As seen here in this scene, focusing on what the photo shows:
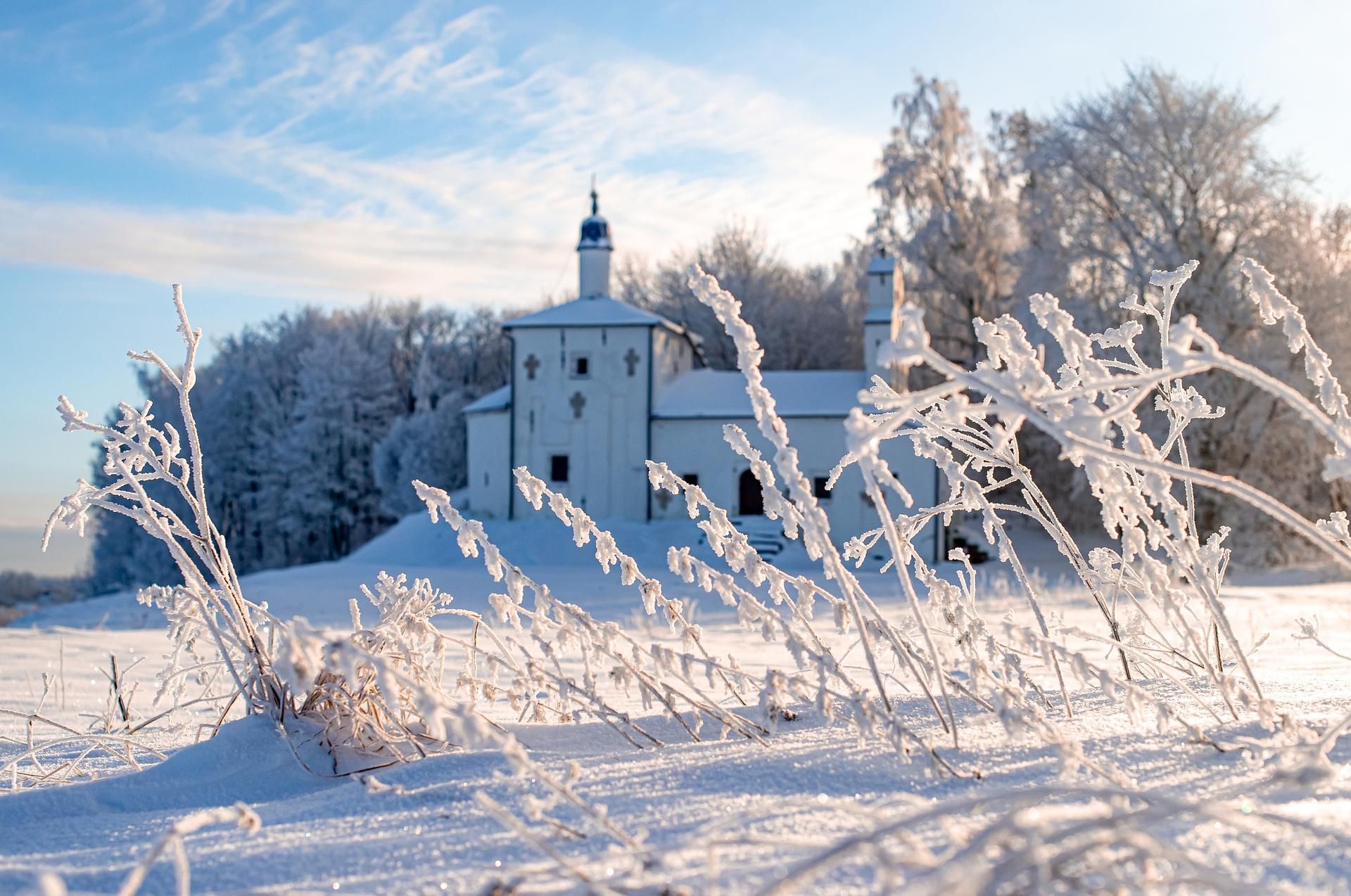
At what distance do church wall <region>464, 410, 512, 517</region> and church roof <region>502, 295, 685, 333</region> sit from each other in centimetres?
244

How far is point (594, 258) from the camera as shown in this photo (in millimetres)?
27875

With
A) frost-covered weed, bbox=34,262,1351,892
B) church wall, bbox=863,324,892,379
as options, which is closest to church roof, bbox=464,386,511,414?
church wall, bbox=863,324,892,379

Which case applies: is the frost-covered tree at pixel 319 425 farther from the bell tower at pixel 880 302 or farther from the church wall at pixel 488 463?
the bell tower at pixel 880 302

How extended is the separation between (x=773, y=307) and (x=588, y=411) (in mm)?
11571

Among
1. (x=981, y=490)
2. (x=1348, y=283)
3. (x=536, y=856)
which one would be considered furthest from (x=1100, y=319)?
(x=536, y=856)

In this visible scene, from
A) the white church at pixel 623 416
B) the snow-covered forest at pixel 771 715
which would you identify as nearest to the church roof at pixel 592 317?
the white church at pixel 623 416

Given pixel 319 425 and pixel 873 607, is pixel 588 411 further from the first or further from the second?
pixel 873 607

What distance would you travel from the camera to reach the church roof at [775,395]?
25.3 metres

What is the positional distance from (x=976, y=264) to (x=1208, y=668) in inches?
1222

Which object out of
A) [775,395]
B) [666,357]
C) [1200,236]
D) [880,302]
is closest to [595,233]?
[666,357]

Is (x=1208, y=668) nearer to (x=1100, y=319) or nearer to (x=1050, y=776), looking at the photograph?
(x=1050, y=776)

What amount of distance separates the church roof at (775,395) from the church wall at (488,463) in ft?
13.0

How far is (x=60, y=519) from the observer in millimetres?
2758

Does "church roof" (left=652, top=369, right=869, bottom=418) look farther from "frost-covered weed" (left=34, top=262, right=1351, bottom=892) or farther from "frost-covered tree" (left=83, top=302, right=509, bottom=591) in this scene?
"frost-covered weed" (left=34, top=262, right=1351, bottom=892)
